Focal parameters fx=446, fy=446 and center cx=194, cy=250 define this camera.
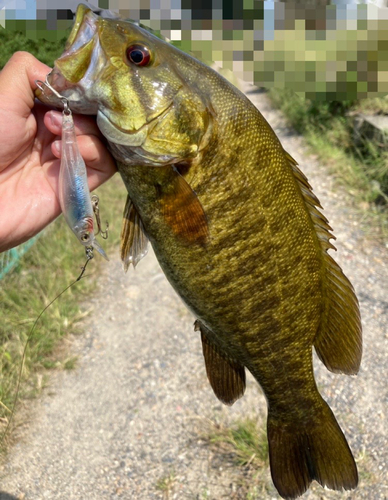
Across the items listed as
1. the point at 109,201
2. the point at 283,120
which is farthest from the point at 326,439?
the point at 283,120

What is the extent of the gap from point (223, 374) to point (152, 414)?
1925 mm

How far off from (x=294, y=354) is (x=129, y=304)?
3186 mm

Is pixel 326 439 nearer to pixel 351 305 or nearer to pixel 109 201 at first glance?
pixel 351 305

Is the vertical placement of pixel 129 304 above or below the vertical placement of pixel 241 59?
below

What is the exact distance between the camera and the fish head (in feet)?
4.78

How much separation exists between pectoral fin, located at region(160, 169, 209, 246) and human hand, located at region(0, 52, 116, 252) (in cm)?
39

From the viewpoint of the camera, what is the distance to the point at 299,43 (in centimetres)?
836

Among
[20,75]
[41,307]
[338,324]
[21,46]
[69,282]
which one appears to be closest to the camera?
[20,75]

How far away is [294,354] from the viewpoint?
1.88 m

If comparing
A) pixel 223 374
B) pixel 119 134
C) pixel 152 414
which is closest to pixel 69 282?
pixel 152 414

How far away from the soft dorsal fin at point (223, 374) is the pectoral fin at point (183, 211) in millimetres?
510

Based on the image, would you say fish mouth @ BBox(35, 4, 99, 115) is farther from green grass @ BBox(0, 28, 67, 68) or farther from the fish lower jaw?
green grass @ BBox(0, 28, 67, 68)

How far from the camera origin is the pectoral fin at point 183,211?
5.19 feet

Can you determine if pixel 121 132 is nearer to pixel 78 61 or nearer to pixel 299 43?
pixel 78 61
